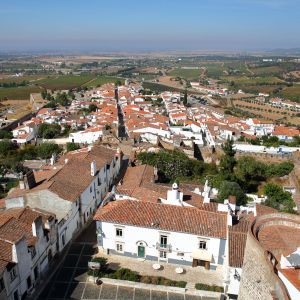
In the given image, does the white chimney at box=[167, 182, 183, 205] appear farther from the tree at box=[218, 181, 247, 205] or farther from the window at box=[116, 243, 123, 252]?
the tree at box=[218, 181, 247, 205]

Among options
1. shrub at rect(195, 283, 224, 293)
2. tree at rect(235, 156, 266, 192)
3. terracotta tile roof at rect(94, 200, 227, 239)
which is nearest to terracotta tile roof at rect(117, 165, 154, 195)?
terracotta tile roof at rect(94, 200, 227, 239)

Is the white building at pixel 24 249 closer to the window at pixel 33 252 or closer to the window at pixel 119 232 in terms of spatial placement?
the window at pixel 33 252

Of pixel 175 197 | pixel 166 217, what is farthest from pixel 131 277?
pixel 175 197

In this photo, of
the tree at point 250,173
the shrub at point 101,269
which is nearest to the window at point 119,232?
the shrub at point 101,269

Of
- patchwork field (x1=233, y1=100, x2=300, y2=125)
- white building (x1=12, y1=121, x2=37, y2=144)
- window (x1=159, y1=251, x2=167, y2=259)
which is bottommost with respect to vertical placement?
patchwork field (x1=233, y1=100, x2=300, y2=125)

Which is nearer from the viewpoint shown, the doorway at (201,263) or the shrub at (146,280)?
the shrub at (146,280)

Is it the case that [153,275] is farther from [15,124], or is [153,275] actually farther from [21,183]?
[15,124]

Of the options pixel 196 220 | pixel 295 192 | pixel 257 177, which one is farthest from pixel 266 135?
pixel 196 220
